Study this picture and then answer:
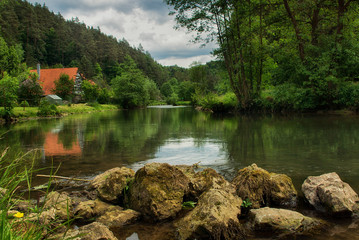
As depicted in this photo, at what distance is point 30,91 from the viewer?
39.9m

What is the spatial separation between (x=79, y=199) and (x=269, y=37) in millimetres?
34876

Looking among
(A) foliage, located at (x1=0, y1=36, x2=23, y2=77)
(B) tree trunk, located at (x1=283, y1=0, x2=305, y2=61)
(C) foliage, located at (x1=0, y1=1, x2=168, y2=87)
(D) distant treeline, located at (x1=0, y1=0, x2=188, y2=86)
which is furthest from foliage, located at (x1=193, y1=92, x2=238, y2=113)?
(D) distant treeline, located at (x1=0, y1=0, x2=188, y2=86)

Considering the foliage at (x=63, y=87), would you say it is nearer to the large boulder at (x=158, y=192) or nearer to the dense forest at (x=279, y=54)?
the dense forest at (x=279, y=54)

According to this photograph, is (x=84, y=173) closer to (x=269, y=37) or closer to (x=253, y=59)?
(x=253, y=59)

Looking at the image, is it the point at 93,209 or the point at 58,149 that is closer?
the point at 93,209

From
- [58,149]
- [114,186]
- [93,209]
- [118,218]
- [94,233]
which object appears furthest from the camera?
[58,149]

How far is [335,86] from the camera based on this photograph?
2403cm

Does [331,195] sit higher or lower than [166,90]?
lower

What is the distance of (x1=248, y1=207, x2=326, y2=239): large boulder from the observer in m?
4.21

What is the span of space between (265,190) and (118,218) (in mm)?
2849

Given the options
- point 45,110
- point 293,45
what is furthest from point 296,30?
point 45,110

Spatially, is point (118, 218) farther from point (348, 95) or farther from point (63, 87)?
point (63, 87)

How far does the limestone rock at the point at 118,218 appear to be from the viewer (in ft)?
15.2

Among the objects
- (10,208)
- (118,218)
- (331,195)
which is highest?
(10,208)
